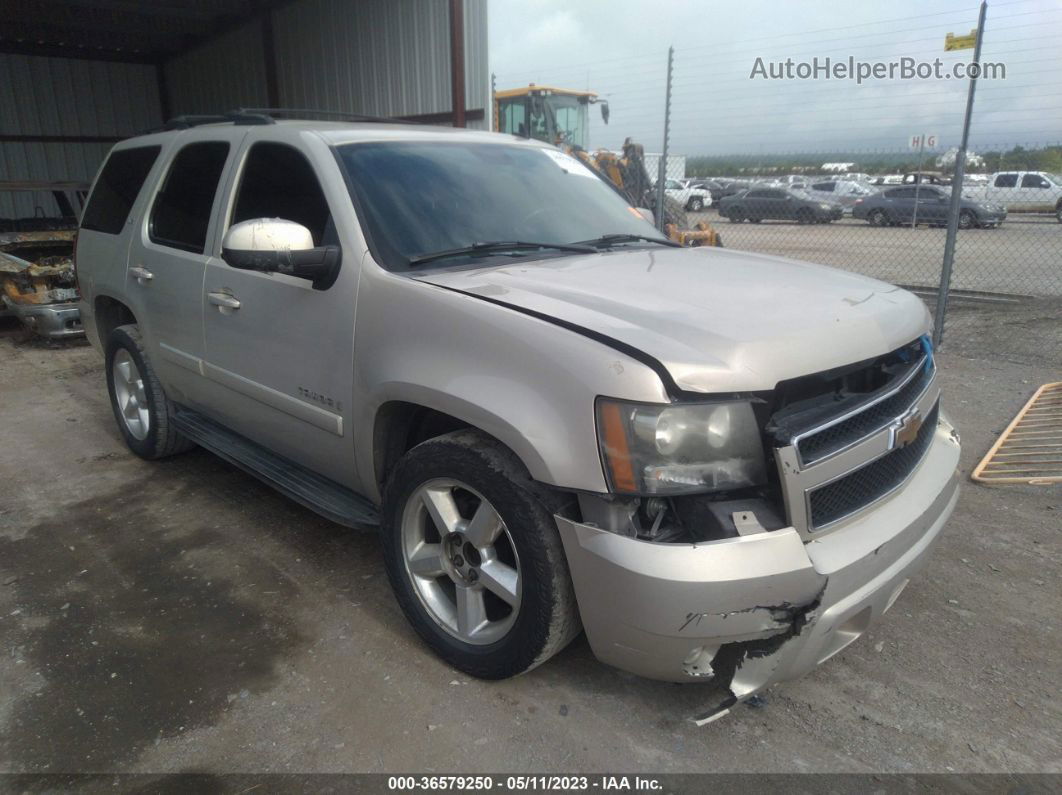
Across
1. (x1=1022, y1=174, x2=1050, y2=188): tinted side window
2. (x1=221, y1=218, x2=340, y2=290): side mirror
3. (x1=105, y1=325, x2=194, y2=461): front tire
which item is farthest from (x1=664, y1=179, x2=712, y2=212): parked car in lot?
(x1=221, y1=218, x2=340, y2=290): side mirror

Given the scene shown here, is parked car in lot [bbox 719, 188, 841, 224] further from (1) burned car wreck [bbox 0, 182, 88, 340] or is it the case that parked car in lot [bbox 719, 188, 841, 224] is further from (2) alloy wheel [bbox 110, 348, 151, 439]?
(2) alloy wheel [bbox 110, 348, 151, 439]

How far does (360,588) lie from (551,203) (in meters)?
1.86

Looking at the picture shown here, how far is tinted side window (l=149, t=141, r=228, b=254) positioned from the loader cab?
1497cm

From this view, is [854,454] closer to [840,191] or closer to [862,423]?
[862,423]

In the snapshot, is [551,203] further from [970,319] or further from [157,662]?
[970,319]

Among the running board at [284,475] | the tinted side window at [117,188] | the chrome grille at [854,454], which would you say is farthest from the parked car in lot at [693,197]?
the chrome grille at [854,454]

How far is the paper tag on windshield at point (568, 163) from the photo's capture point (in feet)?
12.7

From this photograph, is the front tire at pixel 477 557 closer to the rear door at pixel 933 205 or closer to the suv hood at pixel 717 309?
the suv hood at pixel 717 309

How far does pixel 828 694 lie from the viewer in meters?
2.58

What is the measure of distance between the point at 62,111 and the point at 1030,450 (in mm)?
17134

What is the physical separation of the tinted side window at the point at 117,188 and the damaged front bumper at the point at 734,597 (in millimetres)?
3596

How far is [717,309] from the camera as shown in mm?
2361

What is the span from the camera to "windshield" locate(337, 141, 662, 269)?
9.62 ft

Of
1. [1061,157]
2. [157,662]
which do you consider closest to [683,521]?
[157,662]
